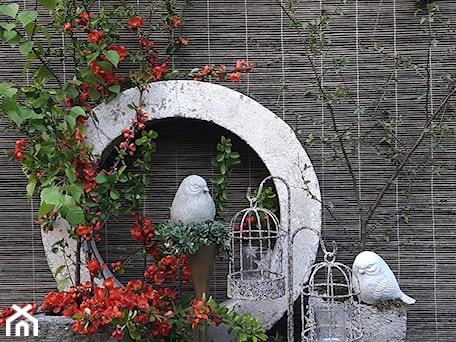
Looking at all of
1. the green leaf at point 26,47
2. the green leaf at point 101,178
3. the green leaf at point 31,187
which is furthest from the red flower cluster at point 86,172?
the green leaf at point 26,47

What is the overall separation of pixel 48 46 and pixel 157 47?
1.43ft

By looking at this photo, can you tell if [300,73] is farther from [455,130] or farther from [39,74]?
[39,74]

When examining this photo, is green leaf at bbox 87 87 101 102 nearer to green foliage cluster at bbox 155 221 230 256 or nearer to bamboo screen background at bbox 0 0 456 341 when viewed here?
bamboo screen background at bbox 0 0 456 341

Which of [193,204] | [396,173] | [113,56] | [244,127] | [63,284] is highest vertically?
[113,56]

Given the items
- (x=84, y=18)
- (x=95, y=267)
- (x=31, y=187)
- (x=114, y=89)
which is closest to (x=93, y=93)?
(x=114, y=89)

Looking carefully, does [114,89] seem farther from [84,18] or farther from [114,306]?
[114,306]

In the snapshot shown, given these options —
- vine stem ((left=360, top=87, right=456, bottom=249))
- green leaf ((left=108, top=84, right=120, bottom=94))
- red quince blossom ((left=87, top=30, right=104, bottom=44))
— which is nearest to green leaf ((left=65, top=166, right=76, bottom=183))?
green leaf ((left=108, top=84, right=120, bottom=94))

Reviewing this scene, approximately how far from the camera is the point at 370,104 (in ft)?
9.14

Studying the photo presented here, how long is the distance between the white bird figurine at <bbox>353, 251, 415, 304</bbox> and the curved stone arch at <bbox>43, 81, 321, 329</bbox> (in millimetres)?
264

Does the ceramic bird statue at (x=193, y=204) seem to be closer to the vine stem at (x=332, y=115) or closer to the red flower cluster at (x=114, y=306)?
the red flower cluster at (x=114, y=306)

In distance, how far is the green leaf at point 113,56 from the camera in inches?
97.4

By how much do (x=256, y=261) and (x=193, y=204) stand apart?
31 centimetres

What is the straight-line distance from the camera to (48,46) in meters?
2.78

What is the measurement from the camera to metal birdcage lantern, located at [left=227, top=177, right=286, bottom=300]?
2.28 m
